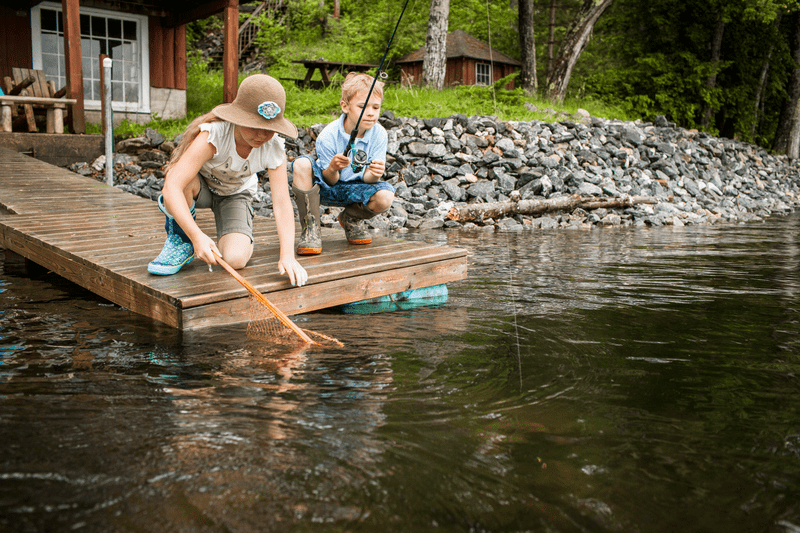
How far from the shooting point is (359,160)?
4.24 m

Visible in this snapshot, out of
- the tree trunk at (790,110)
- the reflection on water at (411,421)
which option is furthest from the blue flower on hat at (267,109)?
the tree trunk at (790,110)

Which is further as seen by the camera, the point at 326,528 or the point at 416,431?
the point at 416,431

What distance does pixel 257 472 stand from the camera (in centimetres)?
186

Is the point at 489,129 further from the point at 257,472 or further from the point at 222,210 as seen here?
the point at 257,472

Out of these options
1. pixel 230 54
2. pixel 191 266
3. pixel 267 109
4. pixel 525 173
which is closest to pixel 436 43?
pixel 525 173

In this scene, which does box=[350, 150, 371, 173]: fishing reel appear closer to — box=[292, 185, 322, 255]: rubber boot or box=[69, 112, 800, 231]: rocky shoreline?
box=[292, 185, 322, 255]: rubber boot

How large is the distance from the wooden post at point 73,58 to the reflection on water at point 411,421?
707 cm

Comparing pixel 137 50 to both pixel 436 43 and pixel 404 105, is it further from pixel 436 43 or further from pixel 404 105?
pixel 436 43

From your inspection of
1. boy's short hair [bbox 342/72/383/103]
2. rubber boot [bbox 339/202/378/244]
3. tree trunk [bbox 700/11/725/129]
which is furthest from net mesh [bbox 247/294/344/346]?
tree trunk [bbox 700/11/725/129]

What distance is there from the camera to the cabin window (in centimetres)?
2345

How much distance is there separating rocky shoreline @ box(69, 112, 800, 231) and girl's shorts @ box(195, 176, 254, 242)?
15.2ft

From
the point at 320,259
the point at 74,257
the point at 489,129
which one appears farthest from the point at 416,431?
the point at 489,129

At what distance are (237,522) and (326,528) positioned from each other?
22 cm

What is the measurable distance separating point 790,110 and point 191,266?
23.2 meters
